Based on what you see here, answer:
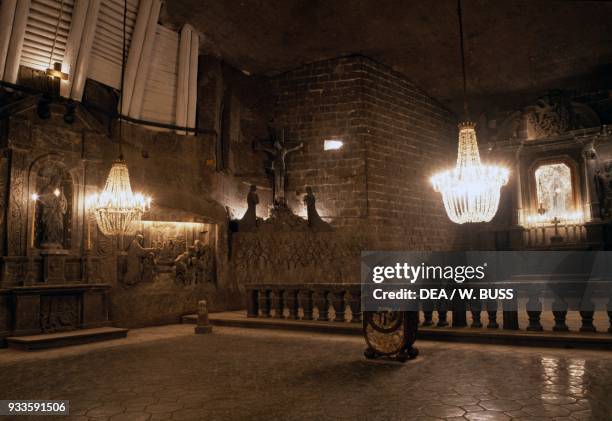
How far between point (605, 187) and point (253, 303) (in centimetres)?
903

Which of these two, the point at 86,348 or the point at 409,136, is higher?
the point at 409,136

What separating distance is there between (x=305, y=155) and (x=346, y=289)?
5.10 metres

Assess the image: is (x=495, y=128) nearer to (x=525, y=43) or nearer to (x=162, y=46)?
(x=525, y=43)

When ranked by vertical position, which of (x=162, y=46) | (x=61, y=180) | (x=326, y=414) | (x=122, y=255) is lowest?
(x=326, y=414)

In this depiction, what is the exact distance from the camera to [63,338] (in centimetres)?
659

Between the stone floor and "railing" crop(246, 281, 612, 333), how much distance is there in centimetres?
59

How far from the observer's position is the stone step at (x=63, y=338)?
6281mm

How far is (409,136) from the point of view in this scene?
40.7ft

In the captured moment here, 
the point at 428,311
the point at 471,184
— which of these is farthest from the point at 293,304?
the point at 471,184

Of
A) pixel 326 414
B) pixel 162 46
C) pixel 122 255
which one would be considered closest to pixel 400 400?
pixel 326 414

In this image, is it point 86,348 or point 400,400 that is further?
point 86,348

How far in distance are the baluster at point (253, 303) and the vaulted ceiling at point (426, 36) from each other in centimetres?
522

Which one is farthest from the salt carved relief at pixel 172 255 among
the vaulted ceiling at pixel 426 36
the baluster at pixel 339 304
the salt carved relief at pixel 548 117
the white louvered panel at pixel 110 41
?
the salt carved relief at pixel 548 117

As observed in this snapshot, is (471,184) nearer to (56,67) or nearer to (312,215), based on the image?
(312,215)
